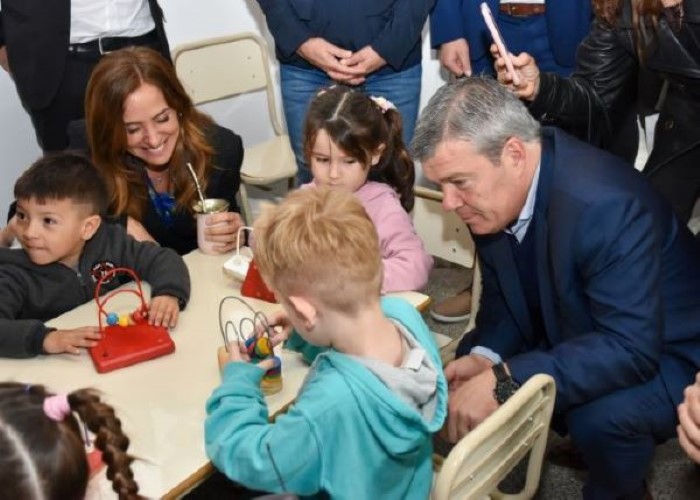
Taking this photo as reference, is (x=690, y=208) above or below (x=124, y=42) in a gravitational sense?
below

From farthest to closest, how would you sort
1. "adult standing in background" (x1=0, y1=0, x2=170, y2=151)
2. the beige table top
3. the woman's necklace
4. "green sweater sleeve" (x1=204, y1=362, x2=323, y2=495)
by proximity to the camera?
"adult standing in background" (x1=0, y1=0, x2=170, y2=151) < the woman's necklace < the beige table top < "green sweater sleeve" (x1=204, y1=362, x2=323, y2=495)

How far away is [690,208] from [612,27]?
551mm

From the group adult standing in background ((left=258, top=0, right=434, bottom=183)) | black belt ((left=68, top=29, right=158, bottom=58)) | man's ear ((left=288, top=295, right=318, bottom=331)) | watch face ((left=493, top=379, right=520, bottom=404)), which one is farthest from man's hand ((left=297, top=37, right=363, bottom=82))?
man's ear ((left=288, top=295, right=318, bottom=331))

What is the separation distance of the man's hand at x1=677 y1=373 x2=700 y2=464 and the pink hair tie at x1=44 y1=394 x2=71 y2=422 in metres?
1.06

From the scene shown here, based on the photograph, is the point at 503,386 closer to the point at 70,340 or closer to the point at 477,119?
the point at 477,119

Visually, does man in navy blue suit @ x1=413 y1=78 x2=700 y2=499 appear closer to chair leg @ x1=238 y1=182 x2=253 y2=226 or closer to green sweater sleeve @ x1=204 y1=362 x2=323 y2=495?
green sweater sleeve @ x1=204 y1=362 x2=323 y2=495

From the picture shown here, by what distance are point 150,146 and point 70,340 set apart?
854 mm

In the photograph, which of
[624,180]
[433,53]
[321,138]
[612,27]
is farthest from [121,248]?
[433,53]

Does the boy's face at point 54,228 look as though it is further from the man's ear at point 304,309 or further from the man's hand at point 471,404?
the man's hand at point 471,404

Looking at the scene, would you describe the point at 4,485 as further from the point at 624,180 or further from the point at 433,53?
the point at 433,53

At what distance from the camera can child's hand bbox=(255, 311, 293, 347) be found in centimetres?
172

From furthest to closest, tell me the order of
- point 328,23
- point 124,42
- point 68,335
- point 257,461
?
point 124,42 → point 328,23 → point 68,335 → point 257,461

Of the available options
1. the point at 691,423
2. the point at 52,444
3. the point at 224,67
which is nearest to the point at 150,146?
the point at 224,67

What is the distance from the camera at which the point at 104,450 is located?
123cm
